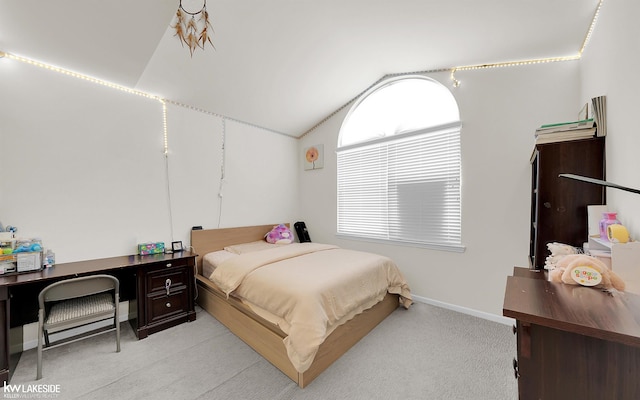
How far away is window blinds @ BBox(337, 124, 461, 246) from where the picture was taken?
114 inches

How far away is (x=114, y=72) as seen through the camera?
2438 mm

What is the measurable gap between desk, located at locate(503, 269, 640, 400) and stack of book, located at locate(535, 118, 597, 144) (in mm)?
1110

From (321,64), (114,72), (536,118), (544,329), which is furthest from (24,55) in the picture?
(536,118)

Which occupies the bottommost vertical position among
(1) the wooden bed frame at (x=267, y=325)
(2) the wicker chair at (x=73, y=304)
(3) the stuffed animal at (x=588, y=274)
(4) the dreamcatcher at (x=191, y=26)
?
(1) the wooden bed frame at (x=267, y=325)

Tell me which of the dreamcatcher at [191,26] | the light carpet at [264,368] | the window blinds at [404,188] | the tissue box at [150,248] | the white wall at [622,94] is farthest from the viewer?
the window blinds at [404,188]

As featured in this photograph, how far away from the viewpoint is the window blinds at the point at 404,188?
2.89 meters

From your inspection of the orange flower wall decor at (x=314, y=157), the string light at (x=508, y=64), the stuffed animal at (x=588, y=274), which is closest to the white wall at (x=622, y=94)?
the stuffed animal at (x=588, y=274)

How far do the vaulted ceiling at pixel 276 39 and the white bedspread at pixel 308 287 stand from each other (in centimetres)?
211

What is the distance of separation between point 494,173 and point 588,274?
6.19 feet

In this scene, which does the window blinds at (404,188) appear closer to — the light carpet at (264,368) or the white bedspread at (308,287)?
the white bedspread at (308,287)

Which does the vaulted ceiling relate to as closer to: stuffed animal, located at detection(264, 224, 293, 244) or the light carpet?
stuffed animal, located at detection(264, 224, 293, 244)

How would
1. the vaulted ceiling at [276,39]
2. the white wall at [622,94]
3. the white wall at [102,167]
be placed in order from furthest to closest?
the white wall at [102,167] → the vaulted ceiling at [276,39] → the white wall at [622,94]

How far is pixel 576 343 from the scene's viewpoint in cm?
82

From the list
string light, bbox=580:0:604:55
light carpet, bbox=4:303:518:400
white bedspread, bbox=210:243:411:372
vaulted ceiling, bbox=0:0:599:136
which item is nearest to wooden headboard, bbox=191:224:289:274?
white bedspread, bbox=210:243:411:372
